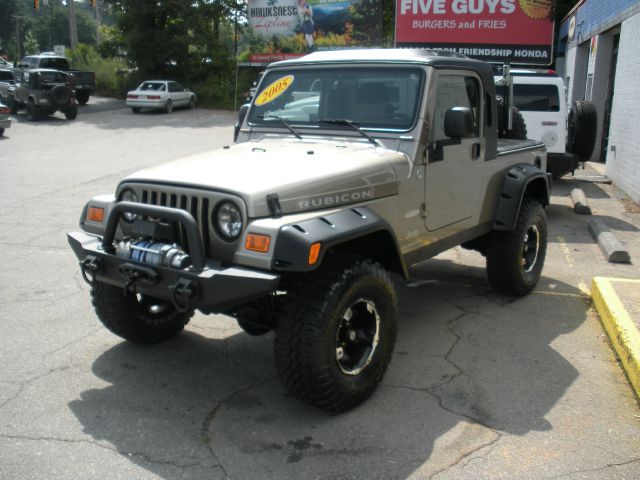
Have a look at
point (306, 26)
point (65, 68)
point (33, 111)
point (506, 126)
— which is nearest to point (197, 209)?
point (506, 126)

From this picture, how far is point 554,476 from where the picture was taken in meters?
3.32

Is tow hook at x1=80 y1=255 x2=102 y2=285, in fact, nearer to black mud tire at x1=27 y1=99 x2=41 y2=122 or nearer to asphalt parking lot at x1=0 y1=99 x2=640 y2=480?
asphalt parking lot at x1=0 y1=99 x2=640 y2=480

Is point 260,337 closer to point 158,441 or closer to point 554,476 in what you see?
point 158,441

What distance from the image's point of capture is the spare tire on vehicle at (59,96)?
24234 mm

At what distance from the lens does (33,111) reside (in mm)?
24359

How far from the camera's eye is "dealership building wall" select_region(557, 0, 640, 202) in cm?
1160

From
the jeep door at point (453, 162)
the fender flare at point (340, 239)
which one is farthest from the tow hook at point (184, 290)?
the jeep door at point (453, 162)

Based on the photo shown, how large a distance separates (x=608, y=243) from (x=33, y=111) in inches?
869

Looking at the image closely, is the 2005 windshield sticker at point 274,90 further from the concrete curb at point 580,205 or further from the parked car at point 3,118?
the parked car at point 3,118

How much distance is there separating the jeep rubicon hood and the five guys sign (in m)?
15.4

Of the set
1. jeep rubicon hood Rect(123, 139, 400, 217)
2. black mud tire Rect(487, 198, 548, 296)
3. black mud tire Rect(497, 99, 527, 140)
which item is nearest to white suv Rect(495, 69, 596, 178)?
black mud tire Rect(497, 99, 527, 140)

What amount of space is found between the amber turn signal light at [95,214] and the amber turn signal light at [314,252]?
1.58m

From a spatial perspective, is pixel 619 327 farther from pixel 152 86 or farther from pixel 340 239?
pixel 152 86

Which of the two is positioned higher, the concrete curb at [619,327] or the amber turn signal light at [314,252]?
the amber turn signal light at [314,252]
